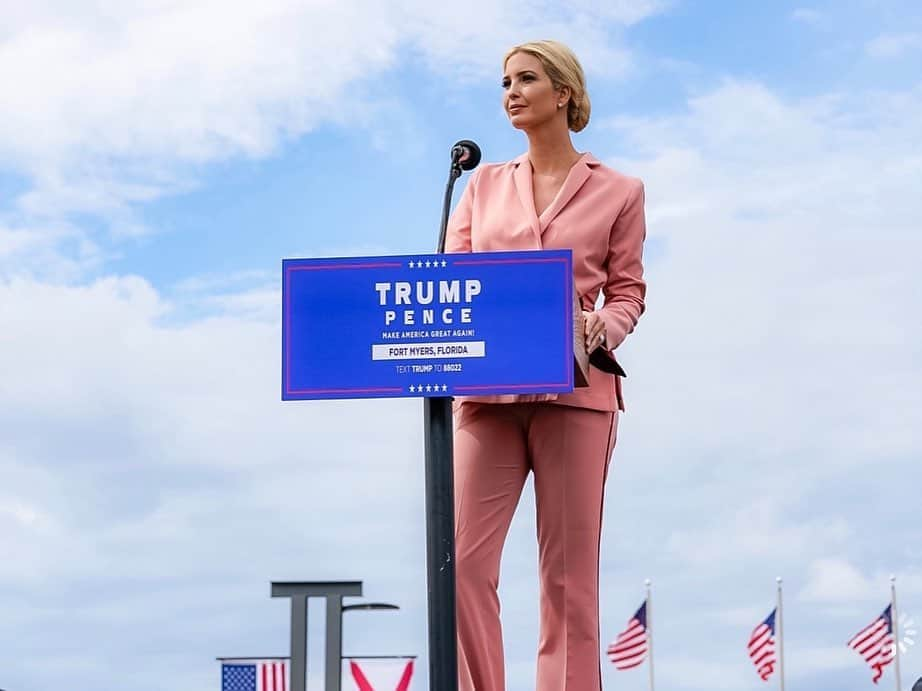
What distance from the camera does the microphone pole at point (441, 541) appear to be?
233 inches

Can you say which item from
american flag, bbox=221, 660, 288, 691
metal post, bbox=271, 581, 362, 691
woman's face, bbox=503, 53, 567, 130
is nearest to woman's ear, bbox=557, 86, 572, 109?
woman's face, bbox=503, 53, 567, 130

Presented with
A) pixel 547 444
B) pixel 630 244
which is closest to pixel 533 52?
pixel 630 244

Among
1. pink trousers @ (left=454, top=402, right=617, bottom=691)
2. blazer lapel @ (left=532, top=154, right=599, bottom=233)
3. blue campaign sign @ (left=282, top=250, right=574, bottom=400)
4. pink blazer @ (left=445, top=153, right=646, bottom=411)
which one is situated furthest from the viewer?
blazer lapel @ (left=532, top=154, right=599, bottom=233)

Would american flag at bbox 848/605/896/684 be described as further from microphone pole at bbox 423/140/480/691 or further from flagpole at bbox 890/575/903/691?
microphone pole at bbox 423/140/480/691

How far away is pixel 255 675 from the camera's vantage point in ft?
19.5

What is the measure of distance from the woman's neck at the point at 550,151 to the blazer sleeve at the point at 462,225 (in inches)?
12.0

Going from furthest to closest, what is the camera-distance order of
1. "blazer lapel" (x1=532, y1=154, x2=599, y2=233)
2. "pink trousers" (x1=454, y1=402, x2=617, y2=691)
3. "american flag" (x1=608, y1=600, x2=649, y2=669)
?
"american flag" (x1=608, y1=600, x2=649, y2=669) → "blazer lapel" (x1=532, y1=154, x2=599, y2=233) → "pink trousers" (x1=454, y1=402, x2=617, y2=691)

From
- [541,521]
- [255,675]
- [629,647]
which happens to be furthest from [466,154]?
[629,647]

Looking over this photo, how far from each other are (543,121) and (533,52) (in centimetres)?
32

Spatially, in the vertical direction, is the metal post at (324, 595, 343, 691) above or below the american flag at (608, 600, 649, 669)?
below

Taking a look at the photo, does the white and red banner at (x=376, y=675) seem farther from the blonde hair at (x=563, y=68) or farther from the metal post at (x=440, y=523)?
the blonde hair at (x=563, y=68)

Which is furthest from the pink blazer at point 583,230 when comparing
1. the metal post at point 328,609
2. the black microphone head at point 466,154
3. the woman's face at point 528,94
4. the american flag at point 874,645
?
the american flag at point 874,645

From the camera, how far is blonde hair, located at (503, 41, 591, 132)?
7.21m

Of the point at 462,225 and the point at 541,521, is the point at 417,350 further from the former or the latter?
the point at 462,225
